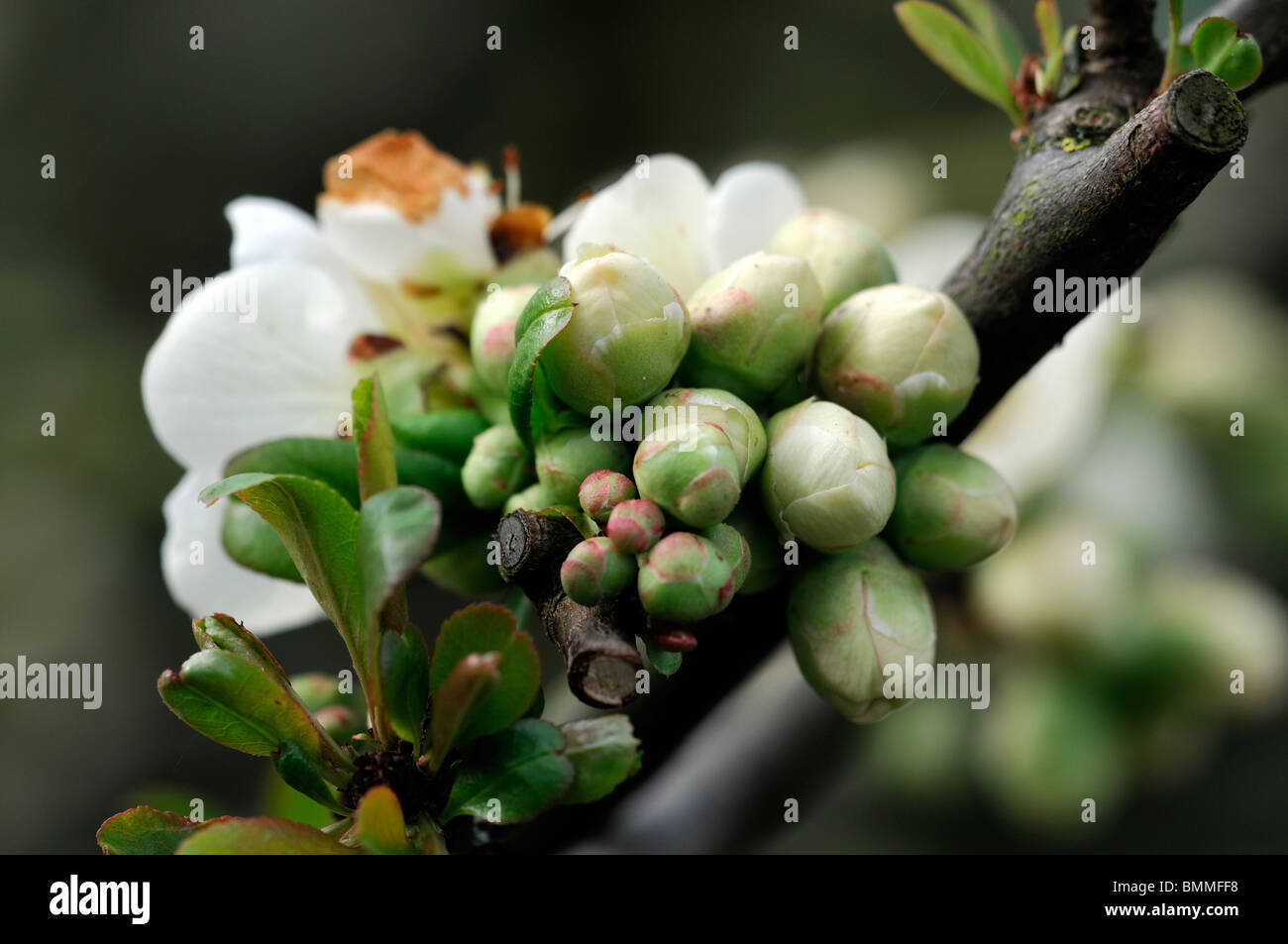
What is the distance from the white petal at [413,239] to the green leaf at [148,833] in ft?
0.96

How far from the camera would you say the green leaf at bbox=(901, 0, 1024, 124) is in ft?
1.70

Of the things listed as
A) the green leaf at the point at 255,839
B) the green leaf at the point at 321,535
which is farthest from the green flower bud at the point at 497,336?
the green leaf at the point at 255,839

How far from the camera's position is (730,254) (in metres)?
0.55

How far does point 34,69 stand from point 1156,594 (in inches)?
86.1

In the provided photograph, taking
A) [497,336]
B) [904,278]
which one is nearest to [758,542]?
[497,336]

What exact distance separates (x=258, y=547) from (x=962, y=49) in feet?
1.34

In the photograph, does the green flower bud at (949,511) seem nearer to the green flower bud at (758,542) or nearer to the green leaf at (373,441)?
the green flower bud at (758,542)

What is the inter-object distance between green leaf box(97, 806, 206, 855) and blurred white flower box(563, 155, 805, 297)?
0.30 metres

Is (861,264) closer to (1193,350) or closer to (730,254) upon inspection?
(730,254)

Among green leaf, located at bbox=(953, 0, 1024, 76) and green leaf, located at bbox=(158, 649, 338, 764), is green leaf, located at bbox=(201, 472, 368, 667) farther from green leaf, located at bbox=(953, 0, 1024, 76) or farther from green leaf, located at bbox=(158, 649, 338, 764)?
green leaf, located at bbox=(953, 0, 1024, 76)

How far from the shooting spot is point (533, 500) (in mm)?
445

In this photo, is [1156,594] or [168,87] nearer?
[1156,594]

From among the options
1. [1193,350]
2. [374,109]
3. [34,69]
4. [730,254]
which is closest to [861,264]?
[730,254]
